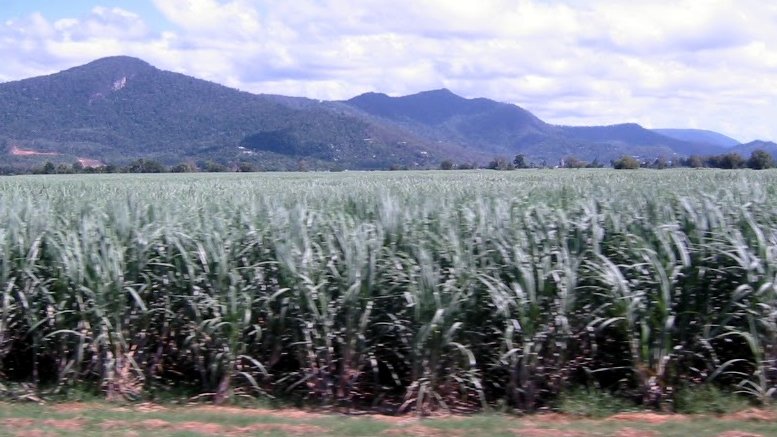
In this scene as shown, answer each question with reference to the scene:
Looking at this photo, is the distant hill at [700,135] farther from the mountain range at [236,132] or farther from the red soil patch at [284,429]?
the red soil patch at [284,429]

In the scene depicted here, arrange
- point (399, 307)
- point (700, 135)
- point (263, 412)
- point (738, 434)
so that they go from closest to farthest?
point (738, 434) < point (263, 412) < point (399, 307) < point (700, 135)

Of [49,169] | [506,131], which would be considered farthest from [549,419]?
[506,131]

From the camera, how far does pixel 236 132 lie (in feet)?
317

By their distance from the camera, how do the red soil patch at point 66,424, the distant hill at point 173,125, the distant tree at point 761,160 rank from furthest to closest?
the distant hill at point 173,125, the distant tree at point 761,160, the red soil patch at point 66,424

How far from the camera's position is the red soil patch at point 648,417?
5953mm

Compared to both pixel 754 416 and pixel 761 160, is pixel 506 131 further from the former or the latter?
pixel 754 416

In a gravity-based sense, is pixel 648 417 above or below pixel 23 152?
below

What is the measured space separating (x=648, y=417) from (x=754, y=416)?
784mm

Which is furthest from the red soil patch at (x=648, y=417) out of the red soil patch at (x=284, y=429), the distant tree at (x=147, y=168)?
the distant tree at (x=147, y=168)

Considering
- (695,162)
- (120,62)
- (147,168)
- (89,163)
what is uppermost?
(120,62)

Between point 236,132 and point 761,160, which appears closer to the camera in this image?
point 761,160

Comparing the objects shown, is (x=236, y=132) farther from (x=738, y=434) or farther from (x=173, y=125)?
(x=738, y=434)

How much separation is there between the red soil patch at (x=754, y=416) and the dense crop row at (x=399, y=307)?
243 mm

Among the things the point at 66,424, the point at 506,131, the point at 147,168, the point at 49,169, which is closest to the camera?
the point at 66,424
